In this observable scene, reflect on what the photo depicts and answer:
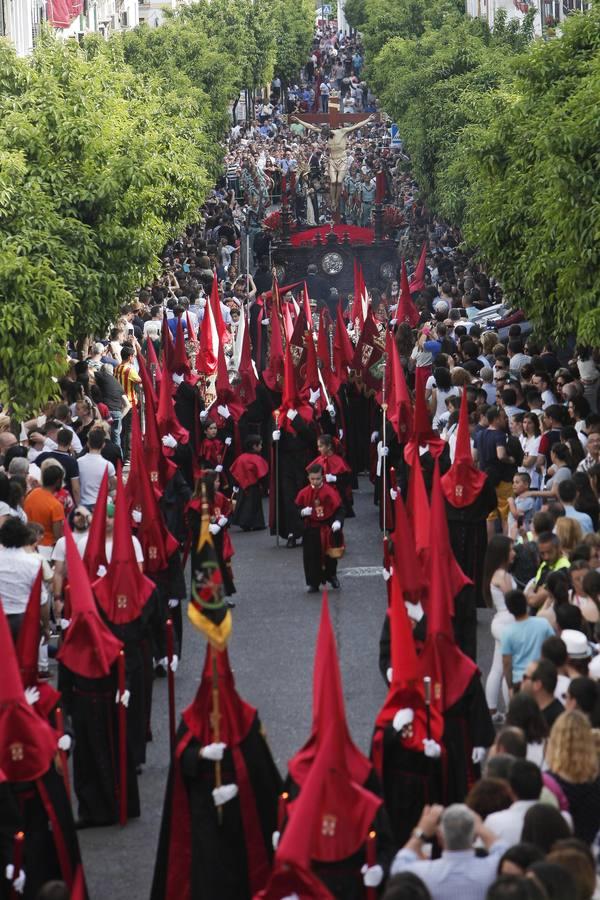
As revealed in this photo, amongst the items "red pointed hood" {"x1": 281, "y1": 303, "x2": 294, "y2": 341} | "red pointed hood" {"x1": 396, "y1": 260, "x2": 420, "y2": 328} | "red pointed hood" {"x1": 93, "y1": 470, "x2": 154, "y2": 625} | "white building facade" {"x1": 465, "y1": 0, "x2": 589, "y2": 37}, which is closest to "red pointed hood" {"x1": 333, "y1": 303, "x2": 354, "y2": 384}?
"red pointed hood" {"x1": 281, "y1": 303, "x2": 294, "y2": 341}

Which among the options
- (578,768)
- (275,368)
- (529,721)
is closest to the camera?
(578,768)

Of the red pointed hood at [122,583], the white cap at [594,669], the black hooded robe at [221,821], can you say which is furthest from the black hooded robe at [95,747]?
the white cap at [594,669]

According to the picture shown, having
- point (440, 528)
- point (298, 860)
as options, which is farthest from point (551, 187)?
point (298, 860)

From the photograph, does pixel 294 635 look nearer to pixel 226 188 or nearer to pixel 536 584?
pixel 536 584

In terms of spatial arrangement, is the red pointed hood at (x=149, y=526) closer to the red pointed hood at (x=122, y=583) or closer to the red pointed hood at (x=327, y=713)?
the red pointed hood at (x=122, y=583)

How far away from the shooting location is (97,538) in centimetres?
1188

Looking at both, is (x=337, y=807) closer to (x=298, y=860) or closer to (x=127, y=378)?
(x=298, y=860)

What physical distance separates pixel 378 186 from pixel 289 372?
28.2 metres

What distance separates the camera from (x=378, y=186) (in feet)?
151

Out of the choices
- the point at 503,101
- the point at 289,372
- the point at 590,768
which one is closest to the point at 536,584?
the point at 590,768

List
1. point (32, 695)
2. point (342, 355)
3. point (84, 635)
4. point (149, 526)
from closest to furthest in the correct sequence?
point (32, 695)
point (84, 635)
point (149, 526)
point (342, 355)

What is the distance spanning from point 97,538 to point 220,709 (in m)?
3.05

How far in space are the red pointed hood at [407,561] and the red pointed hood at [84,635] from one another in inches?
68.2

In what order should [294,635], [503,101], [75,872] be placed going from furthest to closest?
1. [503,101]
2. [294,635]
3. [75,872]
